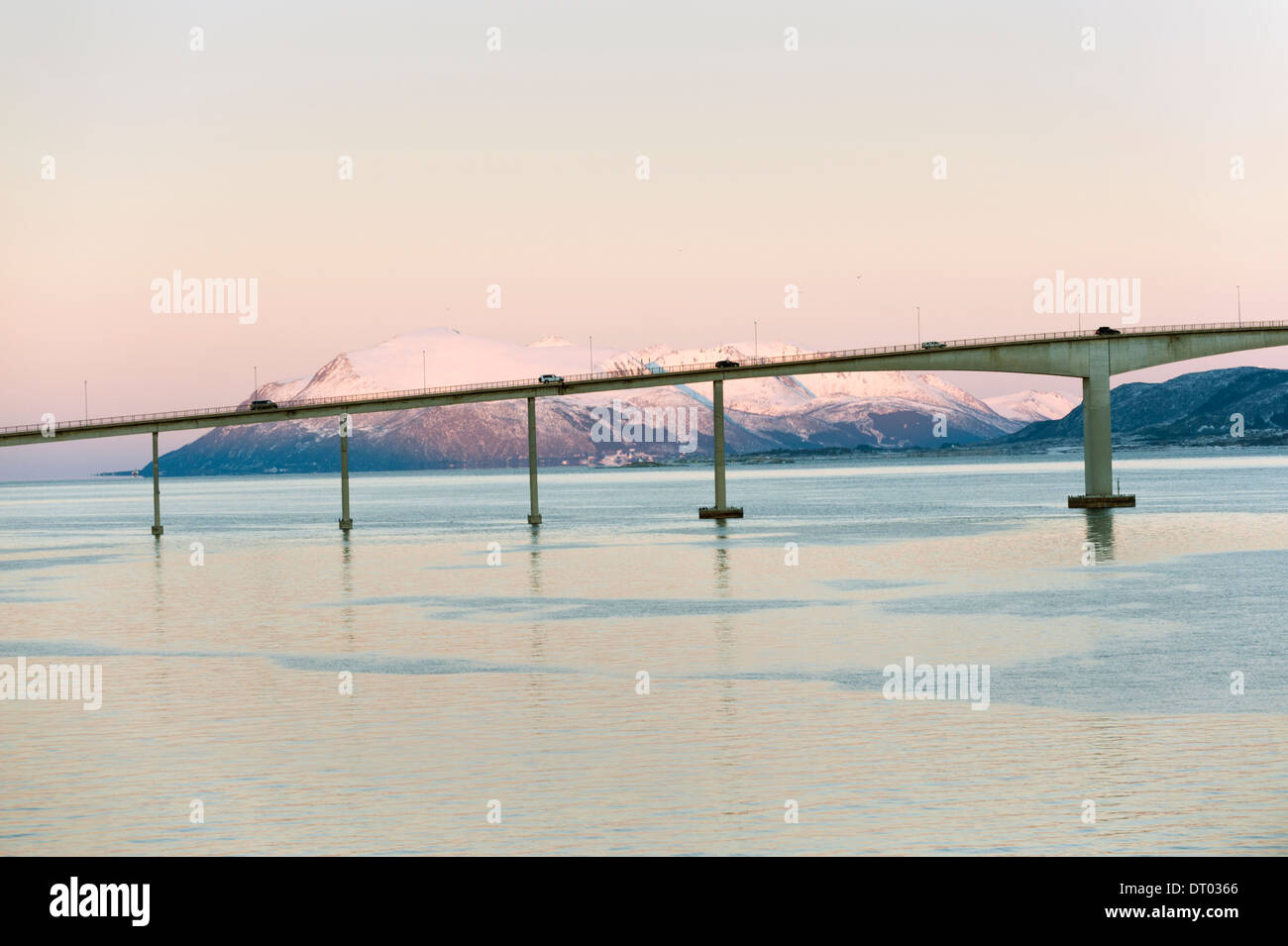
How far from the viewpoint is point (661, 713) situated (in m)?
30.0

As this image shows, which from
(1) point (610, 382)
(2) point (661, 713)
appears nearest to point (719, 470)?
(1) point (610, 382)

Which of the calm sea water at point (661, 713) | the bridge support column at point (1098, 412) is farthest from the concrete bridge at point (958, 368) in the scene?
the calm sea water at point (661, 713)

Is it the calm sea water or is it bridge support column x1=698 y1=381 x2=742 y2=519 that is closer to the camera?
the calm sea water

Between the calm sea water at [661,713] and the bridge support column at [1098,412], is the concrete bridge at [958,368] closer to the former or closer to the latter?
the bridge support column at [1098,412]

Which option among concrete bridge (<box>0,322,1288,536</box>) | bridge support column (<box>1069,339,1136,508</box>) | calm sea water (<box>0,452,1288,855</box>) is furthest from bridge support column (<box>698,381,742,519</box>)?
calm sea water (<box>0,452,1288,855</box>)

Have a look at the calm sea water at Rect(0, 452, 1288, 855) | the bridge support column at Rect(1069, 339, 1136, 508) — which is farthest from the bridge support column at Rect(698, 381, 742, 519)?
the calm sea water at Rect(0, 452, 1288, 855)

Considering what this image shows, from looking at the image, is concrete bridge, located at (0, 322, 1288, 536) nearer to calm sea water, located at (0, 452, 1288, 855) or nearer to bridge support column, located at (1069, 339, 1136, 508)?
bridge support column, located at (1069, 339, 1136, 508)

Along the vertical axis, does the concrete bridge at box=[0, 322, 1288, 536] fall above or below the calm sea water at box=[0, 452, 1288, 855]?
above

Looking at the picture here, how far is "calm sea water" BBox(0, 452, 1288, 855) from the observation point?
20328 millimetres

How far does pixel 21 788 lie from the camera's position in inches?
939

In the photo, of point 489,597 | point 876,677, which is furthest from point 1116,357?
point 876,677
